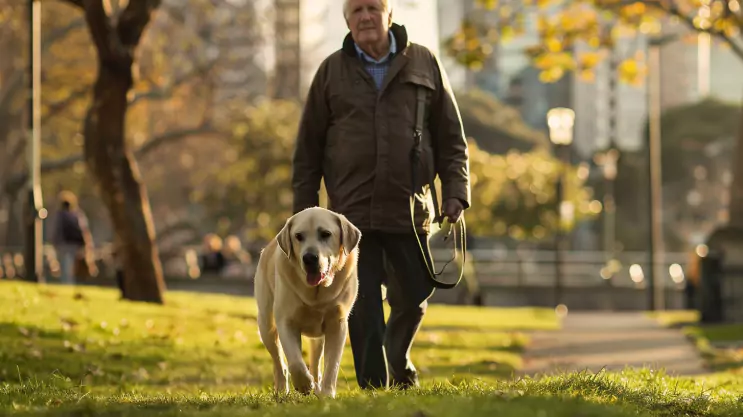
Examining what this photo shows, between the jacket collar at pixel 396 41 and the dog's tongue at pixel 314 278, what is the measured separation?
1.63m

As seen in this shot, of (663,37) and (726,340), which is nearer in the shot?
(726,340)

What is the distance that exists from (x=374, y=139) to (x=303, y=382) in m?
1.49

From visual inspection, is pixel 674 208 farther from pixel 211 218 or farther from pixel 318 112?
pixel 318 112

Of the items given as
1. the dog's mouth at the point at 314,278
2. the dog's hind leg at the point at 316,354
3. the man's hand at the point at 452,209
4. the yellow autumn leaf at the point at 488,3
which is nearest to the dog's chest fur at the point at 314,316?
the dog's mouth at the point at 314,278

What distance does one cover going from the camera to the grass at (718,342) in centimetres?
1438

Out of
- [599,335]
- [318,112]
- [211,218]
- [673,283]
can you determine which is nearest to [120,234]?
[599,335]

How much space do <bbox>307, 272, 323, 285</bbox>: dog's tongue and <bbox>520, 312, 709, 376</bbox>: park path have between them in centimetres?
460

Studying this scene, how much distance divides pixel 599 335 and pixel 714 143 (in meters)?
77.0

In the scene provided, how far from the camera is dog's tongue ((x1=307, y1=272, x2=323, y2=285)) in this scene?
21.3 feet

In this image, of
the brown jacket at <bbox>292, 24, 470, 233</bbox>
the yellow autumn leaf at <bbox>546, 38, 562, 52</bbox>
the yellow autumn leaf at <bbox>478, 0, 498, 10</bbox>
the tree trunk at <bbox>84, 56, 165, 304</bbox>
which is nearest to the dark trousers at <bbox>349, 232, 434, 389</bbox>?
the brown jacket at <bbox>292, 24, 470, 233</bbox>

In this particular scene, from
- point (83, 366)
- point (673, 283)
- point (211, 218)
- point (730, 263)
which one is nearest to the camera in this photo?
point (83, 366)

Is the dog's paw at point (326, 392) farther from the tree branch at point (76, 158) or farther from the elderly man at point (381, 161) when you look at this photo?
the tree branch at point (76, 158)

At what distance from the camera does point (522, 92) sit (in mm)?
149875

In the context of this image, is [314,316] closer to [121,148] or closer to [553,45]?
[121,148]
